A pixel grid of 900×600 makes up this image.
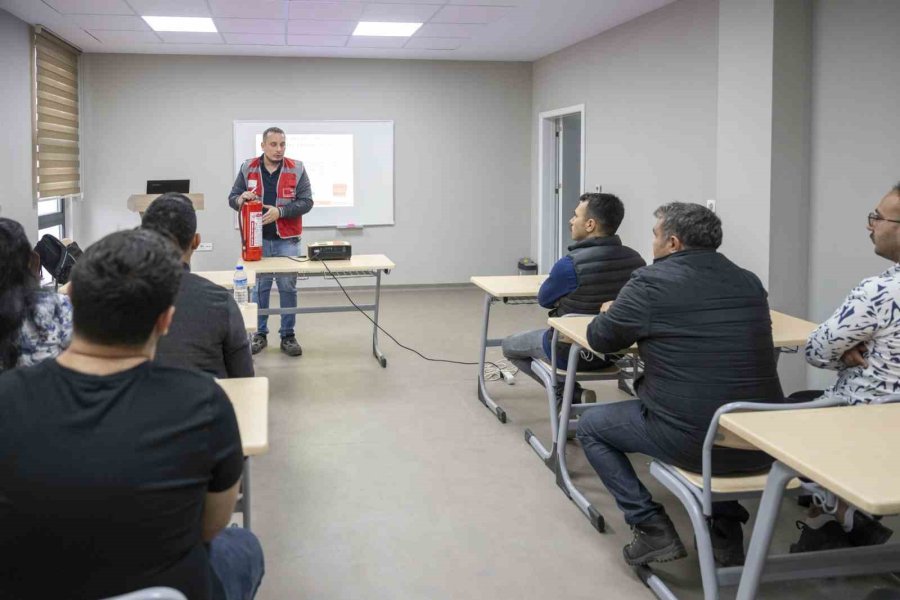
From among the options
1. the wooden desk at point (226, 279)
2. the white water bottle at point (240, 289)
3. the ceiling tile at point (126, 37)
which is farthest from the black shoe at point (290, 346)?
the ceiling tile at point (126, 37)

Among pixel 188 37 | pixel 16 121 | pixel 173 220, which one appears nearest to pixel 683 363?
pixel 173 220

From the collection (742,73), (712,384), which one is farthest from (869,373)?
(742,73)

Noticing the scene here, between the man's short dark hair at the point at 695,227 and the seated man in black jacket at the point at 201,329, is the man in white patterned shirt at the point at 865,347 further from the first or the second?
the seated man in black jacket at the point at 201,329

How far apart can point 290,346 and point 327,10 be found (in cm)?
245

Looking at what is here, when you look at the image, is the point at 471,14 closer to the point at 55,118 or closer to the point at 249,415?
the point at 55,118

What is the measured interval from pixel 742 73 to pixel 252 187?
3.23m

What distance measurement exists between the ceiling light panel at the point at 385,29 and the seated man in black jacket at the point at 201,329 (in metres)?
4.26

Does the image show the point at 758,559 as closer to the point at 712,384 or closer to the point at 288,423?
the point at 712,384

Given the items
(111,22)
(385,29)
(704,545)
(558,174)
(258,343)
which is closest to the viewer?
(704,545)

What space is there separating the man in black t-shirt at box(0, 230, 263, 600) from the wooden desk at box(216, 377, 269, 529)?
0.46 meters

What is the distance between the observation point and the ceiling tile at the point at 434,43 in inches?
279

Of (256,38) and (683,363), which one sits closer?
(683,363)

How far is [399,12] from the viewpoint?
584 cm

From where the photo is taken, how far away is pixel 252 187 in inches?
214
